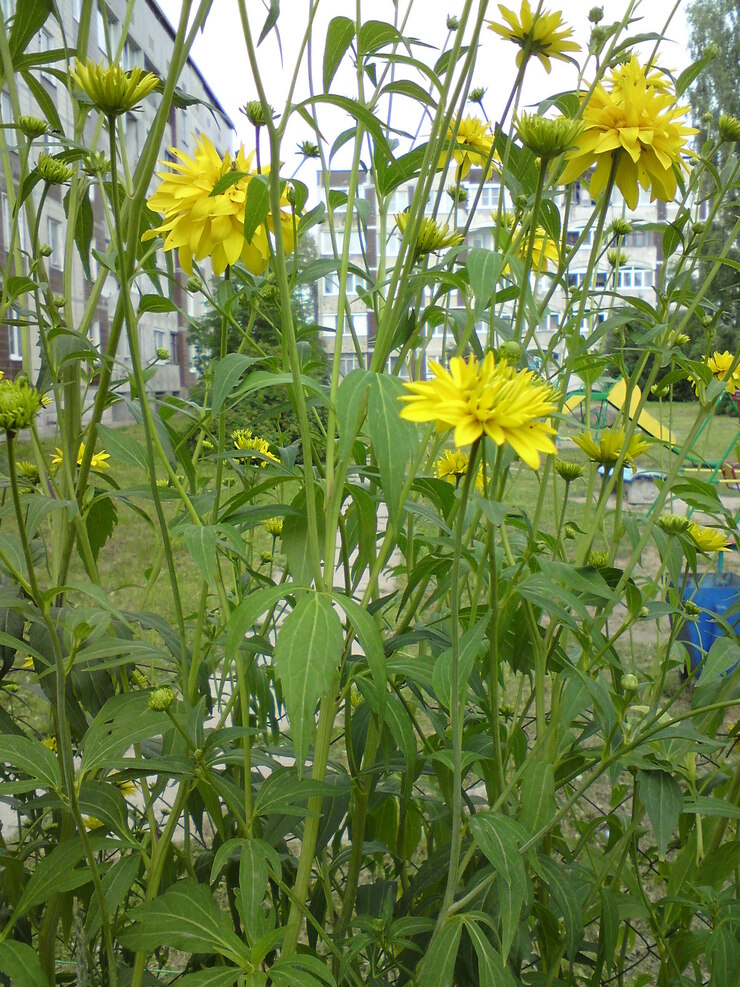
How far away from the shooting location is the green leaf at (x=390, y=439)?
44 cm

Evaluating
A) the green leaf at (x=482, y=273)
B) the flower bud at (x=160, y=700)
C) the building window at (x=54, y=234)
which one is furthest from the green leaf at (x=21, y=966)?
the building window at (x=54, y=234)

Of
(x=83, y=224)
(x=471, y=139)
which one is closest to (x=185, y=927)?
(x=83, y=224)

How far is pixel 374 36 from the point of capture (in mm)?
542

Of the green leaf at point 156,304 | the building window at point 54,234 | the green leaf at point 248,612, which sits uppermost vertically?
the building window at point 54,234

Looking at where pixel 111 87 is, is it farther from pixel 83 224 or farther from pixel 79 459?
pixel 79 459

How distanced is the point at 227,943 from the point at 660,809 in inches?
12.8

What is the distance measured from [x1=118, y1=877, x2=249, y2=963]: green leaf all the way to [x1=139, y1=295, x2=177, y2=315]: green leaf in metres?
0.43

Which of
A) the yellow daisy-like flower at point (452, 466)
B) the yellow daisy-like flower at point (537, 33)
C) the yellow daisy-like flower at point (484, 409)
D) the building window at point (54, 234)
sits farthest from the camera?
the building window at point (54, 234)

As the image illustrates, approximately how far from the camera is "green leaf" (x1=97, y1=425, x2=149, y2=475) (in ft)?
2.03

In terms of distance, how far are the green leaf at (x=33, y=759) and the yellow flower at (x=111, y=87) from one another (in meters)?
0.43

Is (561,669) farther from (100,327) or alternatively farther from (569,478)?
(100,327)

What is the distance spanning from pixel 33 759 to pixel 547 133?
57 centimetres

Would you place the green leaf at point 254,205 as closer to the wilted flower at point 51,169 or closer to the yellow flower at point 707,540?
the wilted flower at point 51,169

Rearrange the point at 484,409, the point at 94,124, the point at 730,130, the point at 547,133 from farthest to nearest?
the point at 94,124
the point at 730,130
the point at 547,133
the point at 484,409
